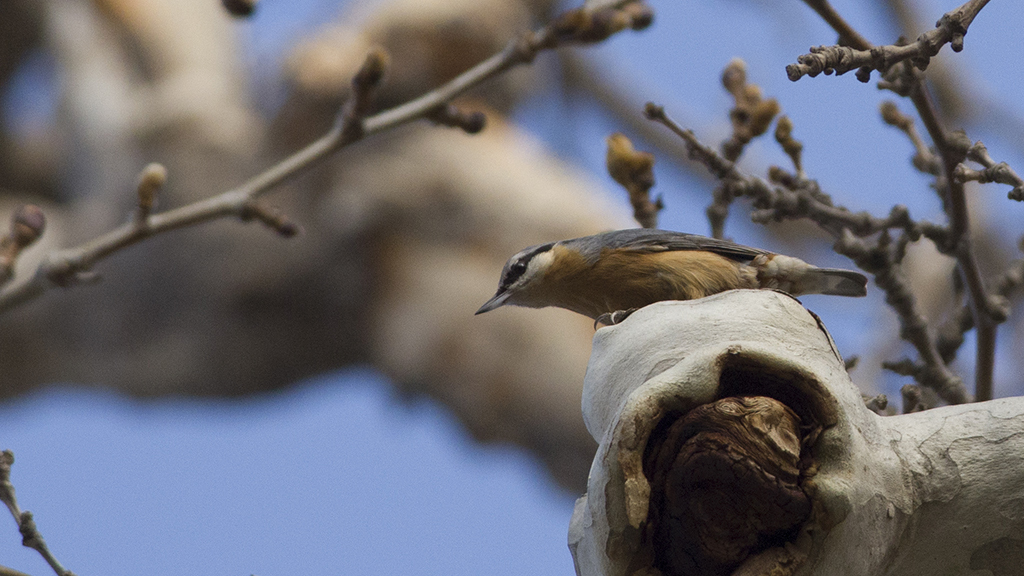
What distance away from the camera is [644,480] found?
58.7 inches

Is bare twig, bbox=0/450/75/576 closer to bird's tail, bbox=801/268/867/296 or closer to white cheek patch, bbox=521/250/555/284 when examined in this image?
white cheek patch, bbox=521/250/555/284

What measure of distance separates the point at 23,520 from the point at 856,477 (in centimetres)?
138

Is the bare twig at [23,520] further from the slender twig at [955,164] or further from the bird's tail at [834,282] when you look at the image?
the bird's tail at [834,282]

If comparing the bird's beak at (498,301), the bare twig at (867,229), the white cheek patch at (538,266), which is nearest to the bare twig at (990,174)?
the bare twig at (867,229)

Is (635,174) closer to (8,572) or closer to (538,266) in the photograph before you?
(538,266)

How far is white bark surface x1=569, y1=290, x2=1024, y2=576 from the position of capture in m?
1.47

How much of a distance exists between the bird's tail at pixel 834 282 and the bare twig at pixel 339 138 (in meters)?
0.80

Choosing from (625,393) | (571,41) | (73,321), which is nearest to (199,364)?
(73,321)

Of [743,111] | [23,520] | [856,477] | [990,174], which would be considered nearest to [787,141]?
[743,111]

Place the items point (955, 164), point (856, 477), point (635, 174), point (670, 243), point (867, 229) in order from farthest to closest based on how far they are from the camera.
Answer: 1. point (670, 243)
2. point (635, 174)
3. point (867, 229)
4. point (955, 164)
5. point (856, 477)

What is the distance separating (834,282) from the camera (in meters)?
2.68

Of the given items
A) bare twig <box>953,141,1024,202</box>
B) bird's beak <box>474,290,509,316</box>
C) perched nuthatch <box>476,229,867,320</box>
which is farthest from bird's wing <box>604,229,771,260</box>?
bare twig <box>953,141,1024,202</box>

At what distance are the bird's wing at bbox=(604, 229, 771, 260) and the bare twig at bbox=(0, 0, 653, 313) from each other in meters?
0.53

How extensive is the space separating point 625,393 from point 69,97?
6.59 meters
